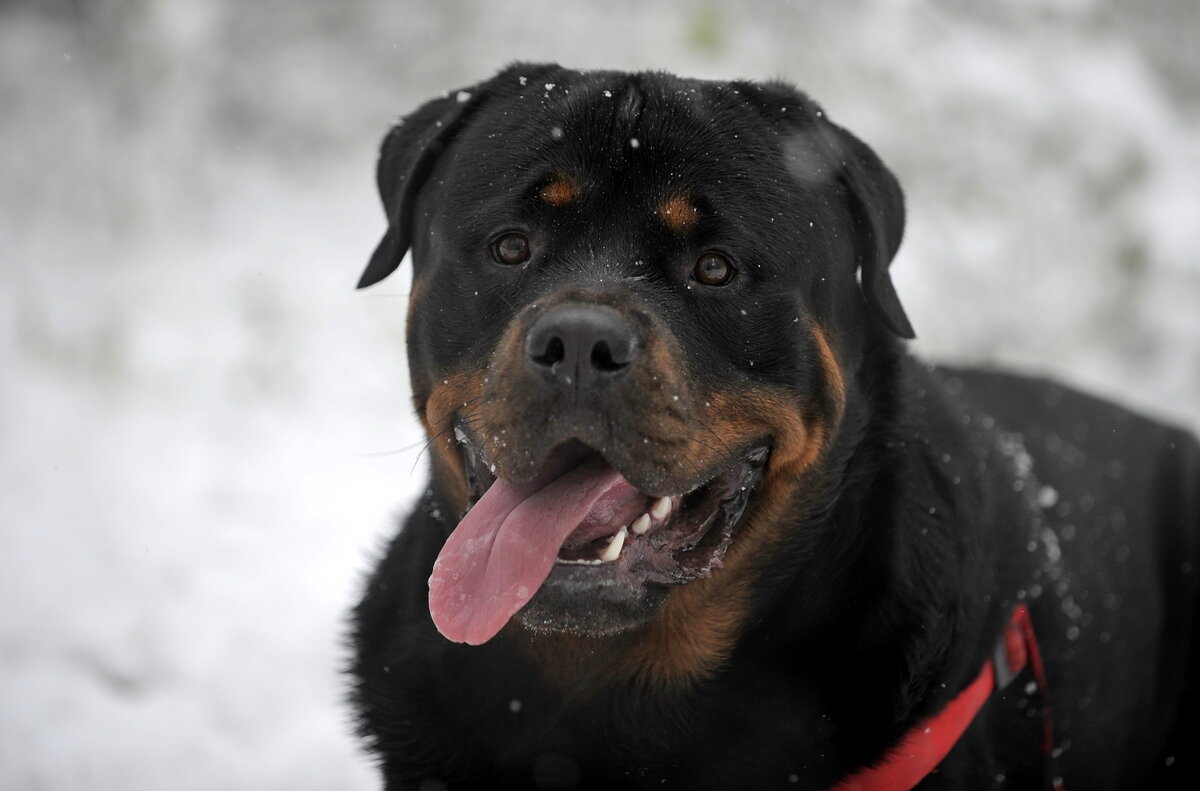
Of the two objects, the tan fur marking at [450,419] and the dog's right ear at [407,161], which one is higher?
the dog's right ear at [407,161]

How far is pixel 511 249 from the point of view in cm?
217

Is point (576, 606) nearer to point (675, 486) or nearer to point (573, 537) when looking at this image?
point (573, 537)

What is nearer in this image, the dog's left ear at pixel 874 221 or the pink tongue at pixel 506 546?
the pink tongue at pixel 506 546

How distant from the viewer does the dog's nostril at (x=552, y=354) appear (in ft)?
6.03

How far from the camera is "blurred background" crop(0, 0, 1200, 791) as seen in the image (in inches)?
130

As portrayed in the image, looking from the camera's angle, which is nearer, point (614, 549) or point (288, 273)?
point (614, 549)

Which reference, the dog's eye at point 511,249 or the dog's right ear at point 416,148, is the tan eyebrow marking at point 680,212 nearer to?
the dog's eye at point 511,249

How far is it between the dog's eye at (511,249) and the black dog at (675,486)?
0.01 m

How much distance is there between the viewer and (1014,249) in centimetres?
588

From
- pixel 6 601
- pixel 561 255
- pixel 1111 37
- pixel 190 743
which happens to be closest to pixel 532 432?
pixel 561 255

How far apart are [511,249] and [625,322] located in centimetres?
40

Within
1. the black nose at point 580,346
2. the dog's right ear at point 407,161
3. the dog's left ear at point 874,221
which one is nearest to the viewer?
the black nose at point 580,346

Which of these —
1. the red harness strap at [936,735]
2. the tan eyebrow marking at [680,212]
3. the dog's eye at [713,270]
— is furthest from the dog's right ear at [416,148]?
the red harness strap at [936,735]

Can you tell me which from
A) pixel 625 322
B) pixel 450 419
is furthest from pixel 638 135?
pixel 450 419
